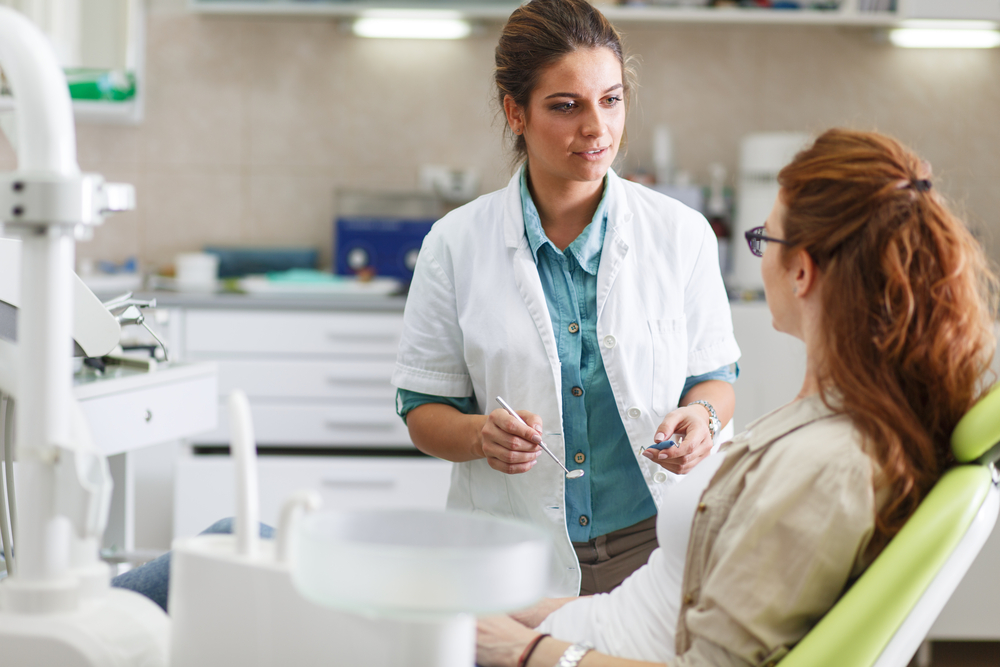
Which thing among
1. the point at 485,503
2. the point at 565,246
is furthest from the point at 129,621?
the point at 565,246

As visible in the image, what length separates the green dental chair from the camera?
0.77 metres

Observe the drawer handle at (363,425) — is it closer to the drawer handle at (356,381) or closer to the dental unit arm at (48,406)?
the drawer handle at (356,381)

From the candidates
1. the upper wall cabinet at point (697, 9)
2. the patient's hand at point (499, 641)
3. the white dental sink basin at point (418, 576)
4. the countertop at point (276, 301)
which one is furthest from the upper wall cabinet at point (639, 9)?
the white dental sink basin at point (418, 576)

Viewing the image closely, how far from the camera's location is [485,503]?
1369mm

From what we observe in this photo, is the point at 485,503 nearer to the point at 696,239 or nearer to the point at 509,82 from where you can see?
the point at 696,239

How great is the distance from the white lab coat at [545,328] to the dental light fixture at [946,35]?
6.82 ft

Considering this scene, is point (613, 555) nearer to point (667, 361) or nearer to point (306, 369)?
point (667, 361)

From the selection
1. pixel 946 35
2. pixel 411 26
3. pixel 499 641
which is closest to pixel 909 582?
pixel 499 641

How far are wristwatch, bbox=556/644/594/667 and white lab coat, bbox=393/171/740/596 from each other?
36cm

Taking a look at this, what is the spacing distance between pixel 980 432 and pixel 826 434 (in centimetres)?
13

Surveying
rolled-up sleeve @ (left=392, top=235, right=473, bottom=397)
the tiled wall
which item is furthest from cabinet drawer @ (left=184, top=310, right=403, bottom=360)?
rolled-up sleeve @ (left=392, top=235, right=473, bottom=397)

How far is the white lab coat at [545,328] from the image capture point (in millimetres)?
1323

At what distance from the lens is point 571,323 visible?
1350 millimetres

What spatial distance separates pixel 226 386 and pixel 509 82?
1.65 metres
